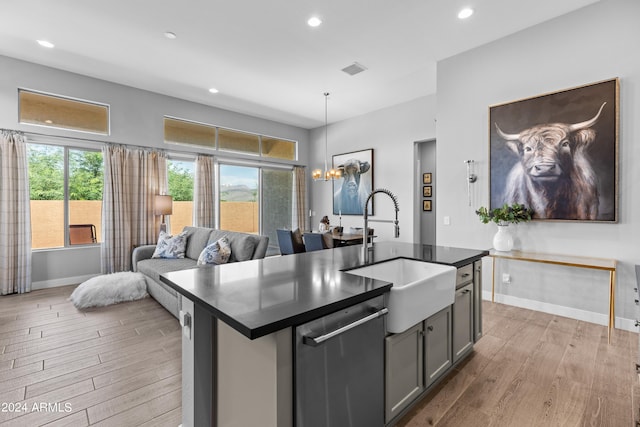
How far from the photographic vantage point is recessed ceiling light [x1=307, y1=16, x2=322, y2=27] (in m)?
3.18

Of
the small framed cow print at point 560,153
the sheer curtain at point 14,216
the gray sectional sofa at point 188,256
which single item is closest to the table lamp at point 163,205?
the gray sectional sofa at point 188,256

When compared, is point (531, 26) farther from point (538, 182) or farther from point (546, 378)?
point (546, 378)

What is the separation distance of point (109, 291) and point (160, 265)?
0.65 metres

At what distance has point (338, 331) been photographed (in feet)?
3.84

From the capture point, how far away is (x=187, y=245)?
4.46 meters

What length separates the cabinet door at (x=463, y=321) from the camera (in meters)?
2.07

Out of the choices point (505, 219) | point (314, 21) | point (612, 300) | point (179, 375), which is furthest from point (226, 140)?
point (612, 300)

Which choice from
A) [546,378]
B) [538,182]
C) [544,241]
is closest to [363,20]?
[538,182]

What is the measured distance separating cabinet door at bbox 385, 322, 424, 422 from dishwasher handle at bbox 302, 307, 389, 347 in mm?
199

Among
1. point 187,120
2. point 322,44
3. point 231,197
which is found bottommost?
point 231,197

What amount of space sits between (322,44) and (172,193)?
378 cm

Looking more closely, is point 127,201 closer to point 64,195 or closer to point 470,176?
point 64,195

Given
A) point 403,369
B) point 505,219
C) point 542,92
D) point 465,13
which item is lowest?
point 403,369

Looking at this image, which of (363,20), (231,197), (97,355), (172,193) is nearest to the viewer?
(97,355)
